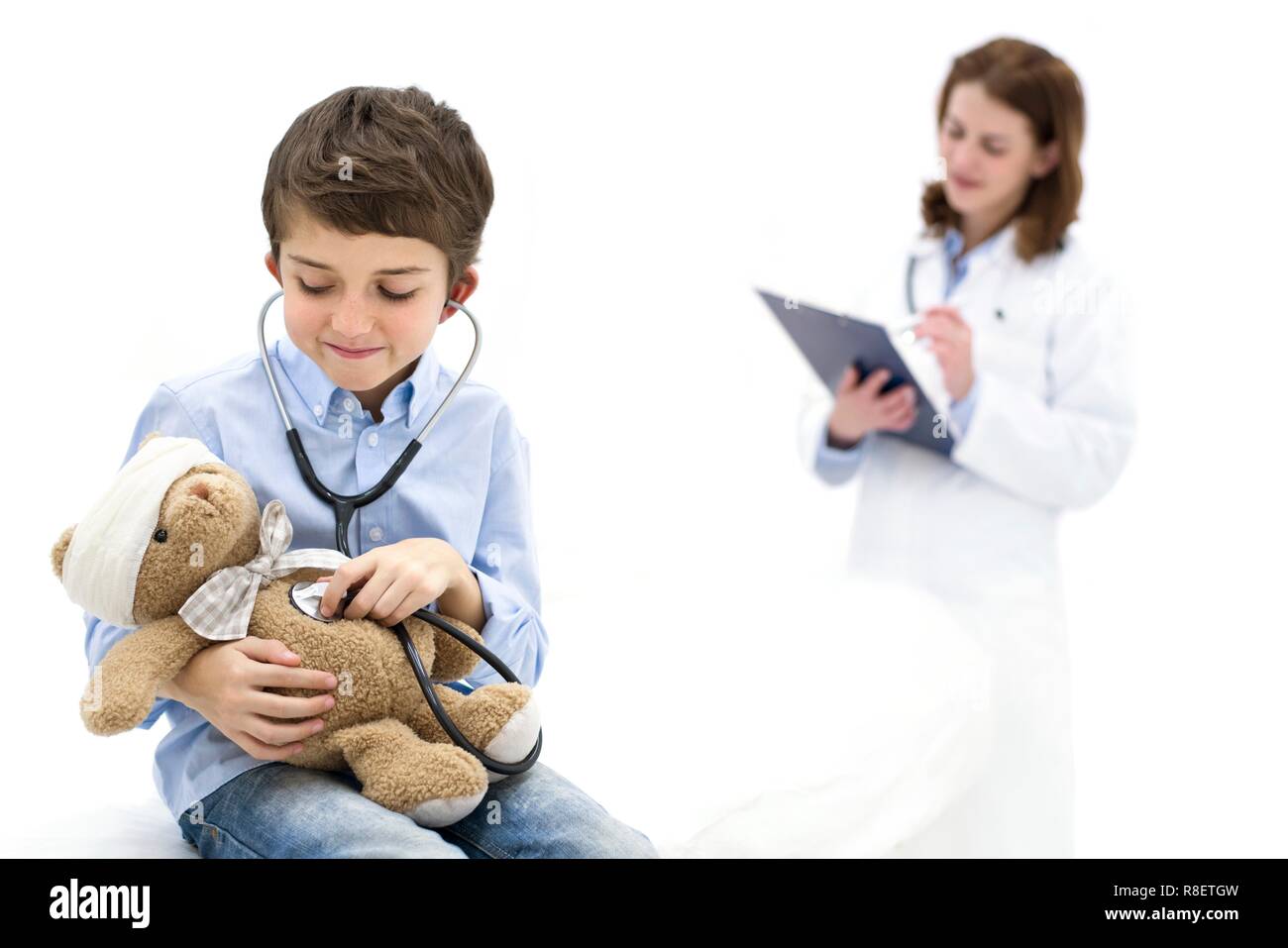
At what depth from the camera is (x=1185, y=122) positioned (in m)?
2.24

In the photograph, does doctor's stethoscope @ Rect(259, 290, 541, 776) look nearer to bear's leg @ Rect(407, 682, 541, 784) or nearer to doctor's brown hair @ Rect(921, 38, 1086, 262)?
bear's leg @ Rect(407, 682, 541, 784)

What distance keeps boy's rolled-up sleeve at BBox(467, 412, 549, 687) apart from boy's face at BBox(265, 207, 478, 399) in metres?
0.17

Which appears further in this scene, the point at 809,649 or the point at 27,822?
the point at 809,649

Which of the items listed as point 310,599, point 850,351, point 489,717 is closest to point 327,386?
point 310,599

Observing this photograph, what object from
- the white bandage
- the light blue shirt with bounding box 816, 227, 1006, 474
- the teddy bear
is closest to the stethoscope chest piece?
the teddy bear

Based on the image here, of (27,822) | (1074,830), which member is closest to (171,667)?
(27,822)

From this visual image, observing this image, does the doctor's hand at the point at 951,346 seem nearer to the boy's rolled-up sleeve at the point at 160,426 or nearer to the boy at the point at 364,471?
the boy at the point at 364,471

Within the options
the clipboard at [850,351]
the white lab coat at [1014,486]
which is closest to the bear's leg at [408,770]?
the clipboard at [850,351]

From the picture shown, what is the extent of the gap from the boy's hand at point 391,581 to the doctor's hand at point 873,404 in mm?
1049

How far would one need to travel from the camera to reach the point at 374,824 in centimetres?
97

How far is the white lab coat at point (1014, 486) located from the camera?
1.94 meters

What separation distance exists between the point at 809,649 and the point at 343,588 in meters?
1.01

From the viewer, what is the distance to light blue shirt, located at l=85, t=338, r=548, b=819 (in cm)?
106
